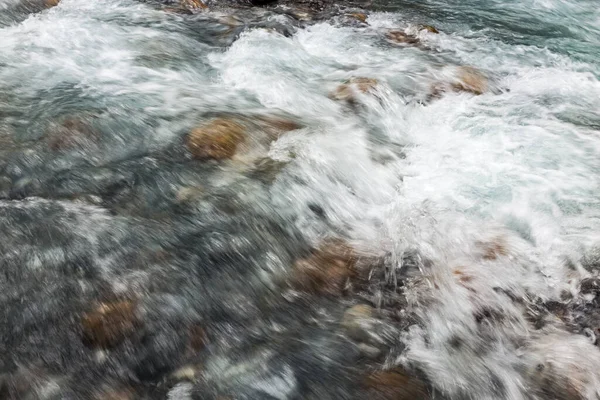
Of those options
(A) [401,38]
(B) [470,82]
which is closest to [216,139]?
(B) [470,82]

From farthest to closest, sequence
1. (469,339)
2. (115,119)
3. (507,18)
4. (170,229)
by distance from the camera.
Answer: (507,18) → (115,119) → (170,229) → (469,339)

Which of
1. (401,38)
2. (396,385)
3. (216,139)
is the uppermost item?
(401,38)

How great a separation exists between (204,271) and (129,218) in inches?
32.0

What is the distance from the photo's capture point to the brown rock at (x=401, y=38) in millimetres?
7504

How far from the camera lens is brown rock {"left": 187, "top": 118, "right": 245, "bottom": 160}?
4.63 meters

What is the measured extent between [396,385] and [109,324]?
169 centimetres

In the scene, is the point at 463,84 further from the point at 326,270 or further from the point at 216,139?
the point at 326,270

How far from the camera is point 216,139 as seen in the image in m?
4.74

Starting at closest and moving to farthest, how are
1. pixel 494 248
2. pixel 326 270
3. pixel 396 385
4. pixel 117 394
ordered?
1. pixel 117 394
2. pixel 396 385
3. pixel 326 270
4. pixel 494 248

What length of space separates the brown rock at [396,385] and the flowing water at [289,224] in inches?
0.5

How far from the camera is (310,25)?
793 cm

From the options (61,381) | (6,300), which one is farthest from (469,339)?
(6,300)

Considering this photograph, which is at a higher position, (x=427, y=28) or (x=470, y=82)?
(x=427, y=28)

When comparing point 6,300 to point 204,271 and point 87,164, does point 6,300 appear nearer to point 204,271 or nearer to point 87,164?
point 204,271
